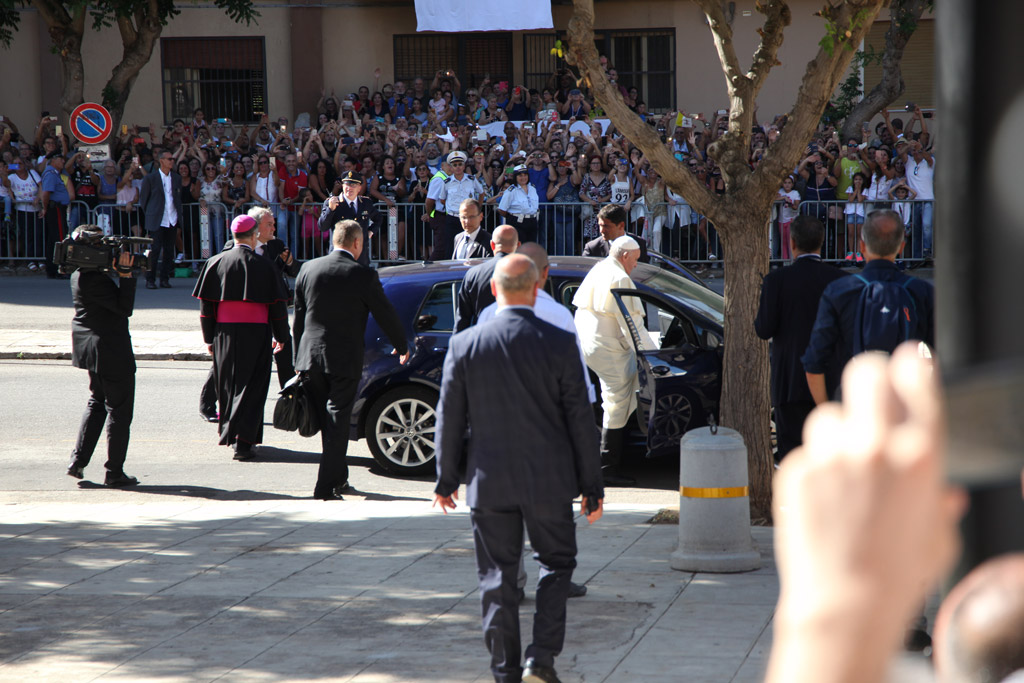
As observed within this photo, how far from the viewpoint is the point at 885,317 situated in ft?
19.0

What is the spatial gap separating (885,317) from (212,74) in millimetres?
26304

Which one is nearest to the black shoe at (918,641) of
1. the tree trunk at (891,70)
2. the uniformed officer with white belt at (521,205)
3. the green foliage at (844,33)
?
the green foliage at (844,33)

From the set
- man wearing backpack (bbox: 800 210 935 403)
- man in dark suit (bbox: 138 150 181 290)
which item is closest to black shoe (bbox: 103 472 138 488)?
man wearing backpack (bbox: 800 210 935 403)

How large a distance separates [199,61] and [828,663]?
101ft

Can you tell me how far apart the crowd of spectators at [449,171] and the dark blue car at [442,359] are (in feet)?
30.9

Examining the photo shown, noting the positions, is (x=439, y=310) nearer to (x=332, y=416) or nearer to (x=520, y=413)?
(x=332, y=416)

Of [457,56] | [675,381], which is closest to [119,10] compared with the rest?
[457,56]

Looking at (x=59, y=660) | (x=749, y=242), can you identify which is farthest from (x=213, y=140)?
(x=59, y=660)

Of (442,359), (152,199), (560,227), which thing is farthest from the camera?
(152,199)

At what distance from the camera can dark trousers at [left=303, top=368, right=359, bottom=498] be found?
349 inches

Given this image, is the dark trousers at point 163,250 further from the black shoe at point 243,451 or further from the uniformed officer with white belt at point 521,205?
the black shoe at point 243,451

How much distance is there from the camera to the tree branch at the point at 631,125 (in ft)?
25.3

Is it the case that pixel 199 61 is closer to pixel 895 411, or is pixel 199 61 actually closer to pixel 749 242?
pixel 749 242

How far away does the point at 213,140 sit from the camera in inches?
926
